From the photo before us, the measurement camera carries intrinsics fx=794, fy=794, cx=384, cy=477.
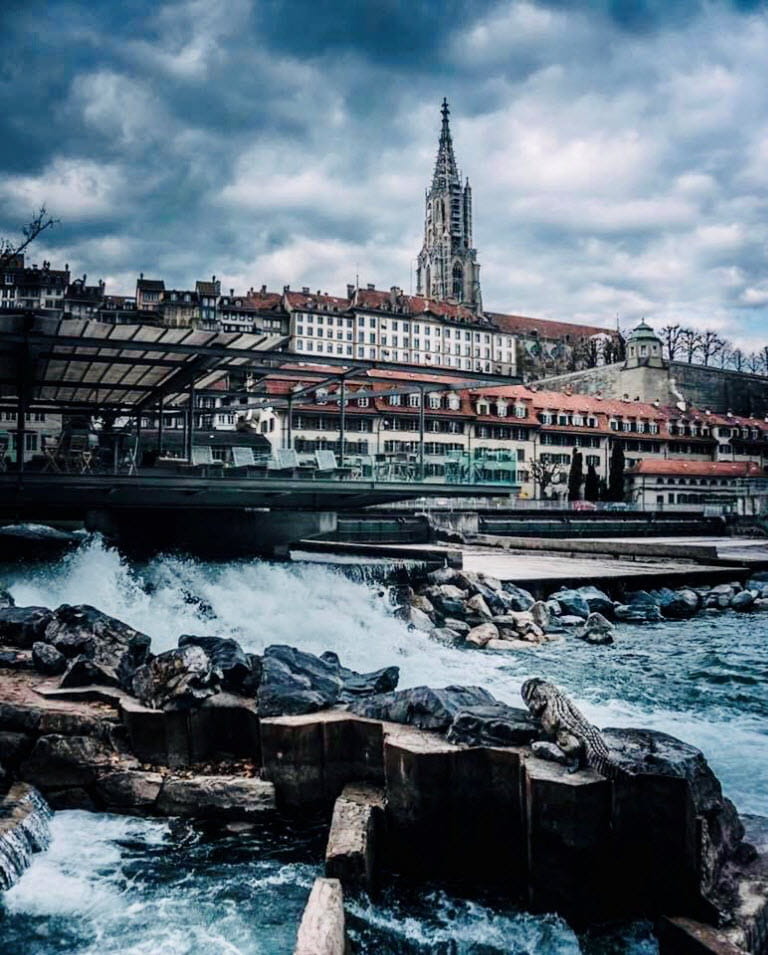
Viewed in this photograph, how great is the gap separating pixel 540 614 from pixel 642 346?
91991 millimetres

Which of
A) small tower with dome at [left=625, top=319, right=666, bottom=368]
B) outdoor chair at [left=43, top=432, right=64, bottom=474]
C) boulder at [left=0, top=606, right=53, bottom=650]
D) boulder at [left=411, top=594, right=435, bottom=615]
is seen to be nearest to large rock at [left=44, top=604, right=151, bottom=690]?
boulder at [left=0, top=606, right=53, bottom=650]

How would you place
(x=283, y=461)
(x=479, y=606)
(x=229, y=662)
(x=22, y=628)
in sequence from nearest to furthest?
(x=229, y=662) → (x=22, y=628) → (x=283, y=461) → (x=479, y=606)

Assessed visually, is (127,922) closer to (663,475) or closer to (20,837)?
(20,837)

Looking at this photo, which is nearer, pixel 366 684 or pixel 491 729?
pixel 491 729

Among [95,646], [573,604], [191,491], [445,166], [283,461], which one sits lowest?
[573,604]

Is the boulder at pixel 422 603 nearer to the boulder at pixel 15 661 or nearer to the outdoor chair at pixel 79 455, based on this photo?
the outdoor chair at pixel 79 455

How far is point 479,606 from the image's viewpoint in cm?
2217

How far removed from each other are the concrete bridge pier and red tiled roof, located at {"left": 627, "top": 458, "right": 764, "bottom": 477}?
60323 millimetres

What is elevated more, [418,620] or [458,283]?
[458,283]

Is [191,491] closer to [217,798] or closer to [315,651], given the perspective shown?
[315,651]

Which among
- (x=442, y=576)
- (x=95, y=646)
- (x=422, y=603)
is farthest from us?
(x=442, y=576)

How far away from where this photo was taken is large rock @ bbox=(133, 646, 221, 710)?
9.04 metres

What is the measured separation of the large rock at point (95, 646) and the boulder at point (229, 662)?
0.89m

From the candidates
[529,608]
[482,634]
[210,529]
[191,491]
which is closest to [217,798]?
[482,634]
